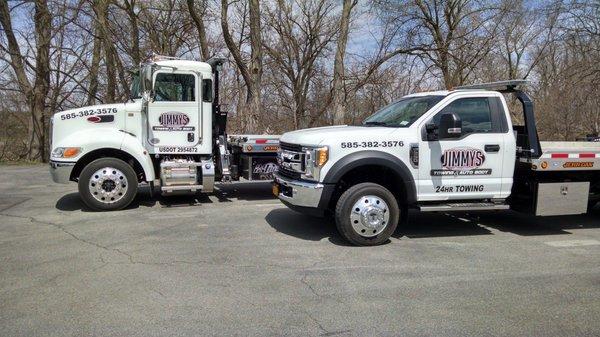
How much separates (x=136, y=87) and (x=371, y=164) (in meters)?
5.91

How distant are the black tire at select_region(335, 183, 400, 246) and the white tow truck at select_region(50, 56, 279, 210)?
380 centimetres

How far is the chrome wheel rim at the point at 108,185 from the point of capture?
347 inches

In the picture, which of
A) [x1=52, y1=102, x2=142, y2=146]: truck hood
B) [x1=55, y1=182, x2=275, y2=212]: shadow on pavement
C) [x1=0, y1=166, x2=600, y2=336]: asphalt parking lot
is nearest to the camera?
[x1=0, y1=166, x2=600, y2=336]: asphalt parking lot

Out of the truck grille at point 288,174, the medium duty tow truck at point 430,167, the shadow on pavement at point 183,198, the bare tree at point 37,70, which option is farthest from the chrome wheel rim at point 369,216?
the bare tree at point 37,70

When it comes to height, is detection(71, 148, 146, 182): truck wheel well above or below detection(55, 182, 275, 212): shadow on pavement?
above

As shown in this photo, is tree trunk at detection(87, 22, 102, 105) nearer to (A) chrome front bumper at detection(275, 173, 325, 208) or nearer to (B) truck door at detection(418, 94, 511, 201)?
(A) chrome front bumper at detection(275, 173, 325, 208)

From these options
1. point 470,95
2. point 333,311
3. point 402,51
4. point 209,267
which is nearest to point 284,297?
point 333,311

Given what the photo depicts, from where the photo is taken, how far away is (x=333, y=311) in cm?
444

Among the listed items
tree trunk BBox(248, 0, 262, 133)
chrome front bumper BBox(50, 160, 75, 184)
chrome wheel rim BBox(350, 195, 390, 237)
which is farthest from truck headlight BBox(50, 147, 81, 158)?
tree trunk BBox(248, 0, 262, 133)

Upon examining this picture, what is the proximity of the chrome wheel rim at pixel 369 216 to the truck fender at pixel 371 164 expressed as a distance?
0.42m

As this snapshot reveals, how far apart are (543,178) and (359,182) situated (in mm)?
2758

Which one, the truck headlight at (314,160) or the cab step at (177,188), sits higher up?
the truck headlight at (314,160)

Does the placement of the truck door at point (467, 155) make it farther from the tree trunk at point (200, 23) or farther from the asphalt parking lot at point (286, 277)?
the tree trunk at point (200, 23)

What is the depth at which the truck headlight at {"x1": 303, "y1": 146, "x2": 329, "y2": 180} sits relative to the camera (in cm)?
645
